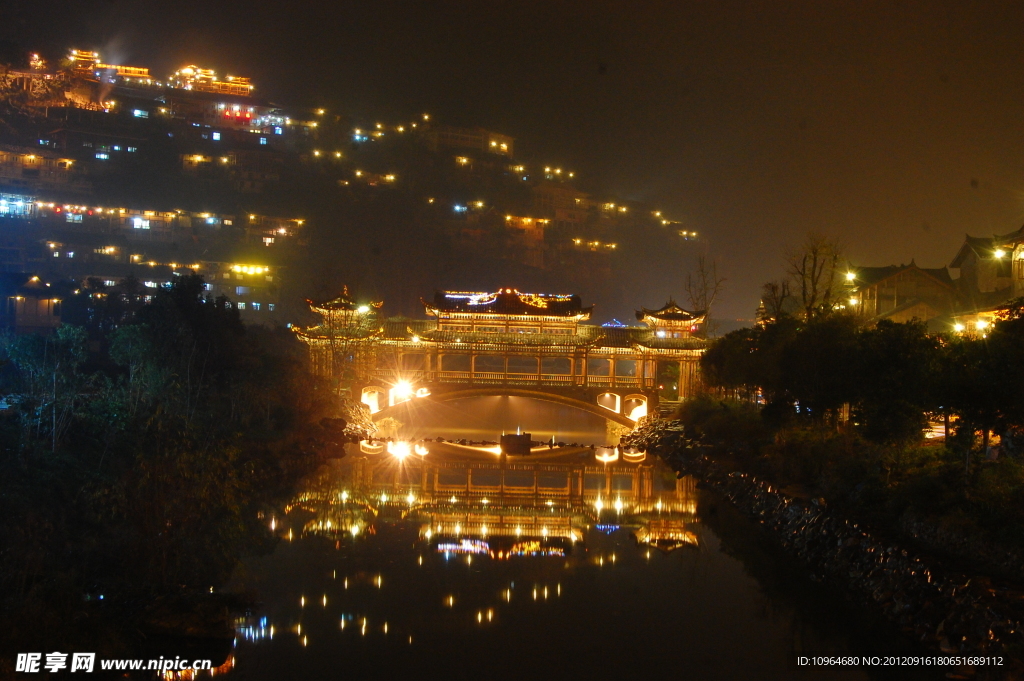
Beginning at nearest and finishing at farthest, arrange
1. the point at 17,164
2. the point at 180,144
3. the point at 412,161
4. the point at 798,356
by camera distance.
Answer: the point at 798,356
the point at 17,164
the point at 180,144
the point at 412,161

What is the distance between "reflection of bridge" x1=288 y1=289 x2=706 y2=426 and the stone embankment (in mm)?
16475

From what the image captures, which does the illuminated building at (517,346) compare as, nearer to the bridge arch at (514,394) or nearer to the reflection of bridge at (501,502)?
the bridge arch at (514,394)

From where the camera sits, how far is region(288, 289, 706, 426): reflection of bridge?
127 ft

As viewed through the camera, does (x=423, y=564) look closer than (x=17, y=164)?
Yes

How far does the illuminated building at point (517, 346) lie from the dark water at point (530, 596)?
12.7 meters

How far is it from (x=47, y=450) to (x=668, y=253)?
97883mm

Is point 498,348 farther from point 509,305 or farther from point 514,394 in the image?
point 509,305

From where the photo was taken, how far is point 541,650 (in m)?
13.9

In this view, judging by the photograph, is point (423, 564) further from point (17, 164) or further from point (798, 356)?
point (17, 164)

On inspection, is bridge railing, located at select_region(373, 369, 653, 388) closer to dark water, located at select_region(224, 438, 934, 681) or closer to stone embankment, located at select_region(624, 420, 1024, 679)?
dark water, located at select_region(224, 438, 934, 681)

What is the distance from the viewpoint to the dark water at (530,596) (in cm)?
1338

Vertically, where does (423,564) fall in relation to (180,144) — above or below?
below

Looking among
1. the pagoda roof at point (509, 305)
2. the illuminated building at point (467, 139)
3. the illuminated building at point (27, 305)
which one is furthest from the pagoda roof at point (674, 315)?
the illuminated building at point (467, 139)

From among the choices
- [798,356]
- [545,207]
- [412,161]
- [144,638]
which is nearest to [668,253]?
[545,207]
